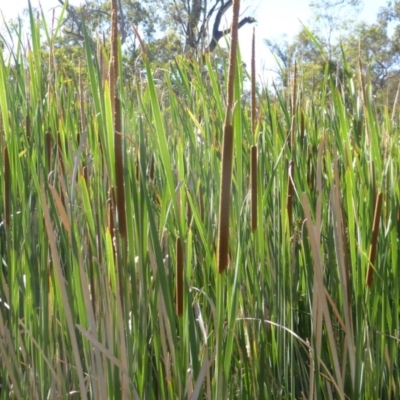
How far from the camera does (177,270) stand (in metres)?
0.64

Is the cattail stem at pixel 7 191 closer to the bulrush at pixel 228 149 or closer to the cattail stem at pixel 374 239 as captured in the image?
the bulrush at pixel 228 149

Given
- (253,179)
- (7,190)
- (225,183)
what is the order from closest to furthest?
1. (225,183)
2. (253,179)
3. (7,190)

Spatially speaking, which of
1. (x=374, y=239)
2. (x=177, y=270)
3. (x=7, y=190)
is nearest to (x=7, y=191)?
(x=7, y=190)

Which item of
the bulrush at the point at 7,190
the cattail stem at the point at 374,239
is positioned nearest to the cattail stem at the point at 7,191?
the bulrush at the point at 7,190

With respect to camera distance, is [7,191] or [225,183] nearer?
[225,183]

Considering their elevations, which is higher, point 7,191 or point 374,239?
point 7,191

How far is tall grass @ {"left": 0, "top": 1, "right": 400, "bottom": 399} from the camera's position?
A: 648 mm

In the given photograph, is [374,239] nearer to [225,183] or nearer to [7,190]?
[225,183]

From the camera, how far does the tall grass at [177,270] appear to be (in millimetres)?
648

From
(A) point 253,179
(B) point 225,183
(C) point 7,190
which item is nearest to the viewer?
(B) point 225,183

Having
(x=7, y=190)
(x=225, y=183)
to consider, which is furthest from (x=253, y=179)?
(x=7, y=190)

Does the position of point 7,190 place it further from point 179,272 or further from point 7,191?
point 179,272

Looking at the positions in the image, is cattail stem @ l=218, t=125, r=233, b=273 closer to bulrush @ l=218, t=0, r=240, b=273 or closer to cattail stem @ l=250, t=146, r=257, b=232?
bulrush @ l=218, t=0, r=240, b=273

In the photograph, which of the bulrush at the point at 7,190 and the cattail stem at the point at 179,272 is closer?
the cattail stem at the point at 179,272
